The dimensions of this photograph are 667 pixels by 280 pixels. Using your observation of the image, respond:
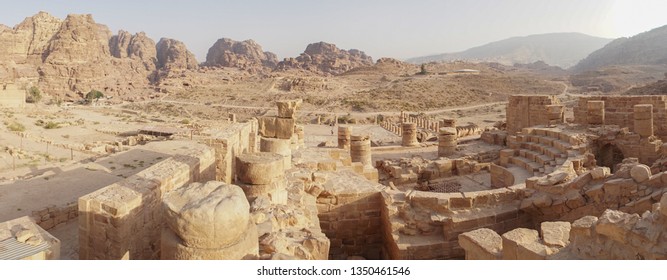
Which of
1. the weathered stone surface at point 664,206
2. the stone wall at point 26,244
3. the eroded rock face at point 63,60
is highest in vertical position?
the eroded rock face at point 63,60

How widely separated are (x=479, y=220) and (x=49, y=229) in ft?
28.3

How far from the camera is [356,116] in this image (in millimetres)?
42281

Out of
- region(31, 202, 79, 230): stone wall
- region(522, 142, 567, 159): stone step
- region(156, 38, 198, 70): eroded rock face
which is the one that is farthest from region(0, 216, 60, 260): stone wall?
region(156, 38, 198, 70): eroded rock face

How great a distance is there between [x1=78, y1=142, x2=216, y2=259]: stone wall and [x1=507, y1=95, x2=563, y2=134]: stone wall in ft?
47.5

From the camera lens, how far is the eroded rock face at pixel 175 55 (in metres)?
101

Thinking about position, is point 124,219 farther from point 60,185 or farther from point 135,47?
point 135,47

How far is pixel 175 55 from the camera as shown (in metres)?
103

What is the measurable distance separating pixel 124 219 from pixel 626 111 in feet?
53.4

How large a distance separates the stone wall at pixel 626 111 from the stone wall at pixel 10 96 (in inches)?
1733

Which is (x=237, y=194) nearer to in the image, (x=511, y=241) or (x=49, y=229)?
(x=511, y=241)

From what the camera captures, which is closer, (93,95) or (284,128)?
(284,128)

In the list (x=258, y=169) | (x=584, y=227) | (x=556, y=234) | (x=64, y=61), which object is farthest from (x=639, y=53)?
(x=64, y=61)

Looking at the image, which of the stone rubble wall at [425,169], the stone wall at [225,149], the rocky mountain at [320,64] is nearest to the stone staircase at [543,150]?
the stone rubble wall at [425,169]

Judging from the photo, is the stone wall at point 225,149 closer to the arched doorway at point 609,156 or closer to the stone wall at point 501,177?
the stone wall at point 501,177
